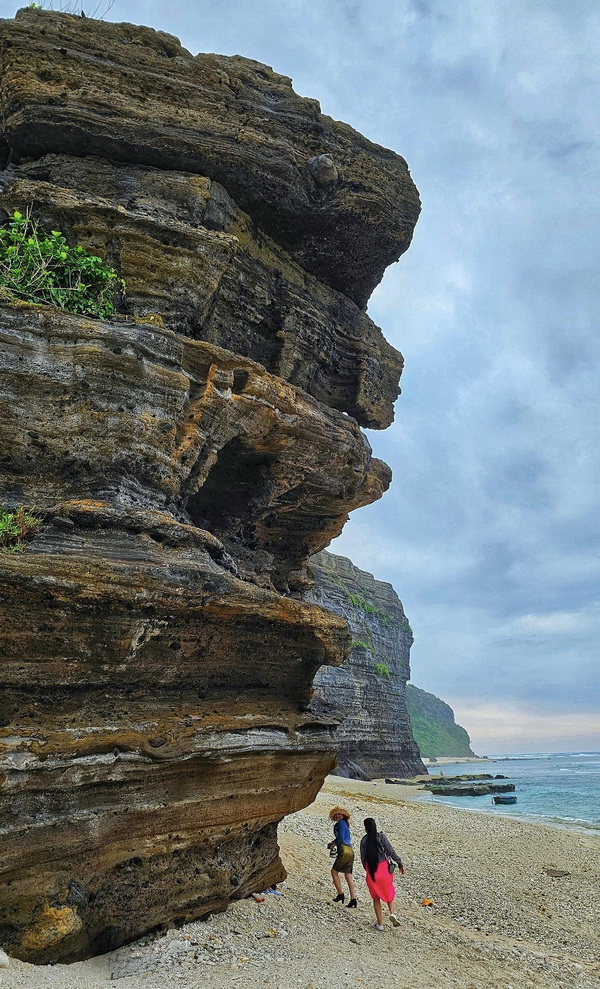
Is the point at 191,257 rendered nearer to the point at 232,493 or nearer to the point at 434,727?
the point at 232,493

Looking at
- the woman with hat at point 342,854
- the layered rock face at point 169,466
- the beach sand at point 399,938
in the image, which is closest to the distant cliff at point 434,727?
the beach sand at point 399,938

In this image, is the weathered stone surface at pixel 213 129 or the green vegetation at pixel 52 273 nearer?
the green vegetation at pixel 52 273

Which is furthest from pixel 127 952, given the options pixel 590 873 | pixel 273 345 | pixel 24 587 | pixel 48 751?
pixel 590 873

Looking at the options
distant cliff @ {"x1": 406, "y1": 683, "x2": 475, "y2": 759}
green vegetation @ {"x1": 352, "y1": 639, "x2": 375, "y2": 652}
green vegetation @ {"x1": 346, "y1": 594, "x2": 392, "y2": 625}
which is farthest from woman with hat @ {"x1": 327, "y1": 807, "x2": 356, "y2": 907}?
distant cliff @ {"x1": 406, "y1": 683, "x2": 475, "y2": 759}

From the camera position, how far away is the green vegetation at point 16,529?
743 cm

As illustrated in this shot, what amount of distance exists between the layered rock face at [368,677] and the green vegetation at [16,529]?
3905 cm

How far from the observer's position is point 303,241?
13.6 metres

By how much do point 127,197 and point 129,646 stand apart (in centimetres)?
812

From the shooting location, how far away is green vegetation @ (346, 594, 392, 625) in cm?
6244

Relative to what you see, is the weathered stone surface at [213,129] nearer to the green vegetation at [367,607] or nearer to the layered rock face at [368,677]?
the layered rock face at [368,677]

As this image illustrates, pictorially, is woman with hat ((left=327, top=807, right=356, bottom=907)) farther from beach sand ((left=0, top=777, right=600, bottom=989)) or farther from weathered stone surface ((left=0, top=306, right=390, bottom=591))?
weathered stone surface ((left=0, top=306, right=390, bottom=591))

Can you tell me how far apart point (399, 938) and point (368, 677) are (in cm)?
4710

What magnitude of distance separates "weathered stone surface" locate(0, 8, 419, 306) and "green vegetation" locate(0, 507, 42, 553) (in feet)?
24.4

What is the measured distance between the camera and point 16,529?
7.57 m
